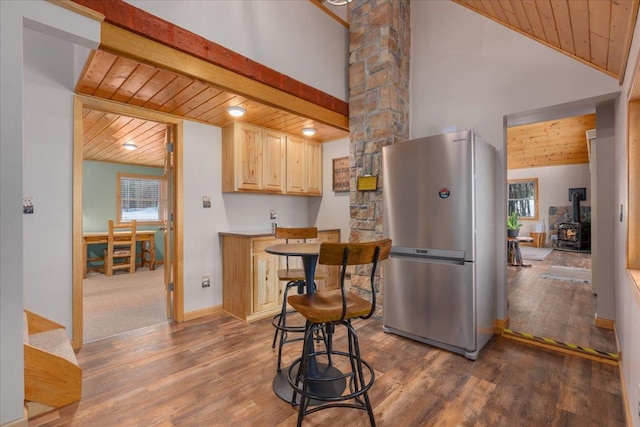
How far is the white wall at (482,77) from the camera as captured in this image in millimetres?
2502

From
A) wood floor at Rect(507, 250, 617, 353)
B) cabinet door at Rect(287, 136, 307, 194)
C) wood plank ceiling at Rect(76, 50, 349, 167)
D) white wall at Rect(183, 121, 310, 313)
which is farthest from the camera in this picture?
cabinet door at Rect(287, 136, 307, 194)

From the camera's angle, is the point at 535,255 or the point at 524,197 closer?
the point at 535,255

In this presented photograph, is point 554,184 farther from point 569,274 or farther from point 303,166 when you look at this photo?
point 303,166

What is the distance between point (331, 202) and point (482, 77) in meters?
2.39

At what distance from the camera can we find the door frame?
8.43 ft

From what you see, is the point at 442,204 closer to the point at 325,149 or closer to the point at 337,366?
the point at 337,366

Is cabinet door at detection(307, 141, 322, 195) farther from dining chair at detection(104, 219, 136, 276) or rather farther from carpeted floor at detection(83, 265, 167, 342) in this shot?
dining chair at detection(104, 219, 136, 276)

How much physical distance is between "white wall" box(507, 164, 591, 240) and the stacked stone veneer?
818 centimetres

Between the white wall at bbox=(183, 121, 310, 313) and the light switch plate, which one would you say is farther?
the white wall at bbox=(183, 121, 310, 313)

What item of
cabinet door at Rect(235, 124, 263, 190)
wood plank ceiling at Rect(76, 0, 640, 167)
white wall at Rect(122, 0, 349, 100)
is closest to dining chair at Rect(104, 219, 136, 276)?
wood plank ceiling at Rect(76, 0, 640, 167)

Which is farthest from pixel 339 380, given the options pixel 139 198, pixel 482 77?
pixel 139 198

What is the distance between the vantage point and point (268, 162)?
3.76 metres

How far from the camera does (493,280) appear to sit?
271cm

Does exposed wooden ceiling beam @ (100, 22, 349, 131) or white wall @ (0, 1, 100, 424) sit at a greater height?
exposed wooden ceiling beam @ (100, 22, 349, 131)
